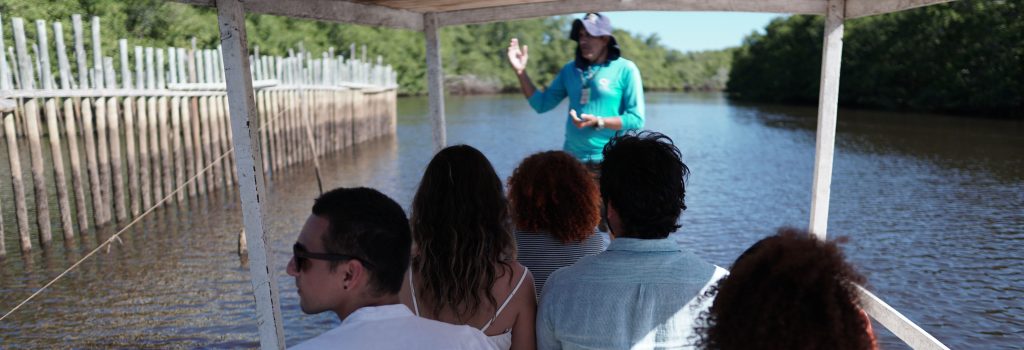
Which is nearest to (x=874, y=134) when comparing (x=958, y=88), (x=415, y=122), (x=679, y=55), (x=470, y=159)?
(x=958, y=88)

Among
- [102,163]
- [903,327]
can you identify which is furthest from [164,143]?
[903,327]

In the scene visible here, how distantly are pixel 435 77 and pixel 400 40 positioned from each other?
70386 millimetres

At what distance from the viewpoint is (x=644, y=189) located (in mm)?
2387

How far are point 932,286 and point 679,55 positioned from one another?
129m

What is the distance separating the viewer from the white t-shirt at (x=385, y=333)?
1747 mm

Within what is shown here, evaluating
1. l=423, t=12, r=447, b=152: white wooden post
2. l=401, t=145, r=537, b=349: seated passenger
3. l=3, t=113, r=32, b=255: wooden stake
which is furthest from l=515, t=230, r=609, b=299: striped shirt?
l=3, t=113, r=32, b=255: wooden stake

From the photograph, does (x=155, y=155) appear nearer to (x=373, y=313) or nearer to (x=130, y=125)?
(x=130, y=125)

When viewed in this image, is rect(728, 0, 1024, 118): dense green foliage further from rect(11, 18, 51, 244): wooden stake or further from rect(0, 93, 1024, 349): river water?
rect(11, 18, 51, 244): wooden stake

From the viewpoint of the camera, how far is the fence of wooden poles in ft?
34.6

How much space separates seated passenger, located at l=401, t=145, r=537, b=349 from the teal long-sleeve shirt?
224cm

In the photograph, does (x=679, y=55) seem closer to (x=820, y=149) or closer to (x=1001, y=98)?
(x=1001, y=98)

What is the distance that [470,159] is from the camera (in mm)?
2762

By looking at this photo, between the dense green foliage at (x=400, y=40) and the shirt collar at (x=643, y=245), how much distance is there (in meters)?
24.4

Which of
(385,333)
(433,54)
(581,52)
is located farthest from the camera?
(433,54)
